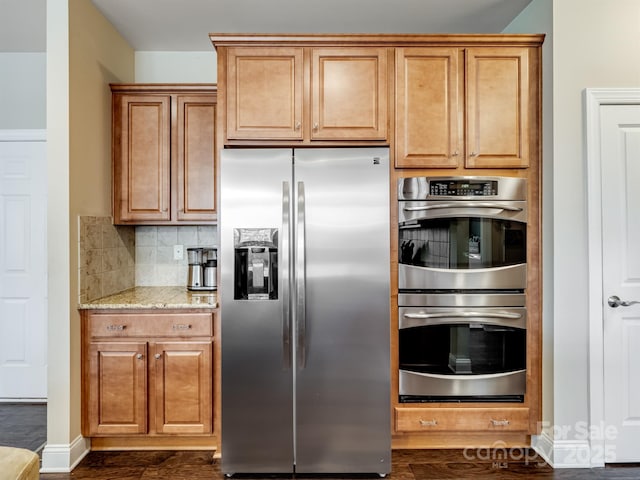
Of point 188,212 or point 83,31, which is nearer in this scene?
point 83,31

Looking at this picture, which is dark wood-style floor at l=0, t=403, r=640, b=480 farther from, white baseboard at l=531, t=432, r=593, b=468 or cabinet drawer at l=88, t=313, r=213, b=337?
cabinet drawer at l=88, t=313, r=213, b=337

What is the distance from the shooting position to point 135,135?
10.1 feet

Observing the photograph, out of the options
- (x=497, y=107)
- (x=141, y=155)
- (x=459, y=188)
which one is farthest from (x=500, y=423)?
(x=141, y=155)

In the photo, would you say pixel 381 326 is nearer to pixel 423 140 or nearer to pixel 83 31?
pixel 423 140

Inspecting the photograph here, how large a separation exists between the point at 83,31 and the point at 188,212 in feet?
4.34

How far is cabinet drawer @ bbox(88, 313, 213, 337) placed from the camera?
2.62m

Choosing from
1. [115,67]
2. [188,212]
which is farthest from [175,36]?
[188,212]

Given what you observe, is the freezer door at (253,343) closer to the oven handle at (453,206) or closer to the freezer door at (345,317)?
the freezer door at (345,317)

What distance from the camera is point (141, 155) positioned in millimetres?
3100

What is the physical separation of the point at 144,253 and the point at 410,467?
2.53 metres

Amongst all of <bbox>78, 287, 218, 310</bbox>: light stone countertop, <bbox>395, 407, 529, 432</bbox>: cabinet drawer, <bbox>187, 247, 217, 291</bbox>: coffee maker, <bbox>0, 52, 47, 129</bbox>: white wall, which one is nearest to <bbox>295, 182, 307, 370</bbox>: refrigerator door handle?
<bbox>78, 287, 218, 310</bbox>: light stone countertop

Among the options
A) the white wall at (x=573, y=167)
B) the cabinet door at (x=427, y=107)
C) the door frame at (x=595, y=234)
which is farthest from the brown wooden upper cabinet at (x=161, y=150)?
the door frame at (x=595, y=234)

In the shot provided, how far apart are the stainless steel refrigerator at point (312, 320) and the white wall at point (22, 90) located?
222 cm

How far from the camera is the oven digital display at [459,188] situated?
253cm
